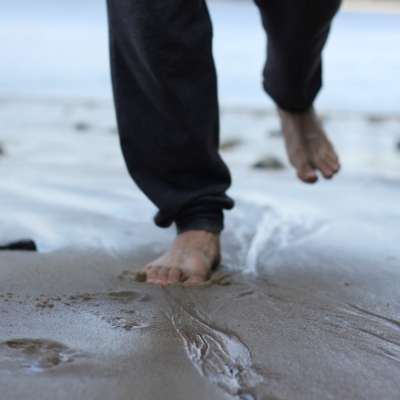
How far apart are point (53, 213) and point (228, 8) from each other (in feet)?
152

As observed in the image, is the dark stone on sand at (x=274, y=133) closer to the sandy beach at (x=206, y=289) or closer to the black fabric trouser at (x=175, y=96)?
the sandy beach at (x=206, y=289)

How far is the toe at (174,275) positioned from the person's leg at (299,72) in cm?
76

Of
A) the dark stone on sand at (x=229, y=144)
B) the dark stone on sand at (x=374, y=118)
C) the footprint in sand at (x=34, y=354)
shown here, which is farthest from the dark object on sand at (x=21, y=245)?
the dark stone on sand at (x=374, y=118)

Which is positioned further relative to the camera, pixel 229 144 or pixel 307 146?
pixel 229 144

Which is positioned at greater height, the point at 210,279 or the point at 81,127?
the point at 210,279

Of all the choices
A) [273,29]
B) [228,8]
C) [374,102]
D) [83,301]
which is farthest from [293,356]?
[228,8]

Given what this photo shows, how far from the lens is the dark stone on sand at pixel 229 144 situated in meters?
4.04

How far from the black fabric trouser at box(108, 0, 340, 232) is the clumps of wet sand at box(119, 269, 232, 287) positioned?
17cm

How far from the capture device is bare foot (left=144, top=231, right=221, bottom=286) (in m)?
1.49

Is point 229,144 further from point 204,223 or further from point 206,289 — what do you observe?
point 206,289

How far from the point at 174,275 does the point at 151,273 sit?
60 mm

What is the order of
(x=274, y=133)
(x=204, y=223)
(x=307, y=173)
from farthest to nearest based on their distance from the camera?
1. (x=274, y=133)
2. (x=307, y=173)
3. (x=204, y=223)

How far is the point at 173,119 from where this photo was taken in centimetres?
157

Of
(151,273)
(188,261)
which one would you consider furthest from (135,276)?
(188,261)
